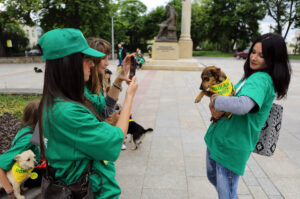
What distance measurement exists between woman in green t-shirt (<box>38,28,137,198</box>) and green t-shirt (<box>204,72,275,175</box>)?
962mm

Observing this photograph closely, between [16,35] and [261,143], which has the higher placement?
[16,35]

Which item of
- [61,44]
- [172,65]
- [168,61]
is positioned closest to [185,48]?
[168,61]

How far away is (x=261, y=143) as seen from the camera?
205 centimetres

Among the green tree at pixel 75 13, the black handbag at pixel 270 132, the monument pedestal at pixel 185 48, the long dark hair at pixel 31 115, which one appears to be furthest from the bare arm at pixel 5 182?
the green tree at pixel 75 13

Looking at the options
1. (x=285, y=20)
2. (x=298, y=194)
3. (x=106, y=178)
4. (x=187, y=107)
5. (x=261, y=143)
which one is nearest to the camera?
(x=106, y=178)

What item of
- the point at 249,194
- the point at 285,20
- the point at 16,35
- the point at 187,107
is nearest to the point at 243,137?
the point at 249,194

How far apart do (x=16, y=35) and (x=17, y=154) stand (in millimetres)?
39585

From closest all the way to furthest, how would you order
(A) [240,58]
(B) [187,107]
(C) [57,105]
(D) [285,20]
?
(C) [57,105] → (B) [187,107] → (A) [240,58] → (D) [285,20]

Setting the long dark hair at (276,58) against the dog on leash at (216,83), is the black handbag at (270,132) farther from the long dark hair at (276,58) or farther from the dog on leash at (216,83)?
the dog on leash at (216,83)

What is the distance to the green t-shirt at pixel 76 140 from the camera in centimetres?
124

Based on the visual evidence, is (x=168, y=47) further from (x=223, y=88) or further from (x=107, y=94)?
(x=223, y=88)

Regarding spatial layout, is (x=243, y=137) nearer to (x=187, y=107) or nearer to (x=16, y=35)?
(x=187, y=107)

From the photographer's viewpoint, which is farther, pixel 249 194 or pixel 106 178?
pixel 249 194

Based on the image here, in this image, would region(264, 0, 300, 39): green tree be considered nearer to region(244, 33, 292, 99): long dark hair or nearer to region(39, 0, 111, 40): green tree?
region(39, 0, 111, 40): green tree
